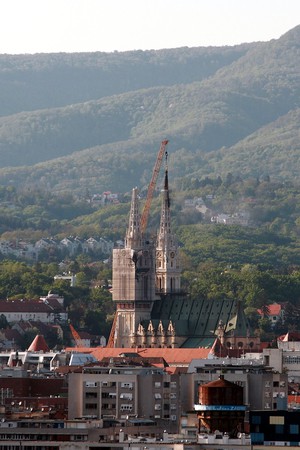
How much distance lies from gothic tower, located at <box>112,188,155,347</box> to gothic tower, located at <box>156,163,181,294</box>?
1.54 meters

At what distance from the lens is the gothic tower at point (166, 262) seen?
189 metres

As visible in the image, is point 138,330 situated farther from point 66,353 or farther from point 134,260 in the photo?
point 66,353

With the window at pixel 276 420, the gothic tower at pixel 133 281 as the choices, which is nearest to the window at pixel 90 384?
the window at pixel 276 420

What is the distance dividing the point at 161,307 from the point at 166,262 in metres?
5.51

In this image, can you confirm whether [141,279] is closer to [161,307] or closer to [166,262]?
[161,307]

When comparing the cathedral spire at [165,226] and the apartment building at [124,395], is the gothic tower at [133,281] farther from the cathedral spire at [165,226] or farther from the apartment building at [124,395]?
the apartment building at [124,395]

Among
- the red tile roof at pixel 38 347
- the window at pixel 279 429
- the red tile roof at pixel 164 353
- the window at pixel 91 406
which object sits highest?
the red tile roof at pixel 38 347

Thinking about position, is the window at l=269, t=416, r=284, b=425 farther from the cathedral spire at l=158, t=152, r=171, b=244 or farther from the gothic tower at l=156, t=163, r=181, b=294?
the cathedral spire at l=158, t=152, r=171, b=244

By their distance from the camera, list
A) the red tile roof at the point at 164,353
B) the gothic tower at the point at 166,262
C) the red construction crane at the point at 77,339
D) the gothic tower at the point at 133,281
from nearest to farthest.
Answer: the red tile roof at the point at 164,353 < the gothic tower at the point at 133,281 < the gothic tower at the point at 166,262 < the red construction crane at the point at 77,339

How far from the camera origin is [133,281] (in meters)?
187

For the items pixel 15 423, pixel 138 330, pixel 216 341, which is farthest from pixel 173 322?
pixel 15 423

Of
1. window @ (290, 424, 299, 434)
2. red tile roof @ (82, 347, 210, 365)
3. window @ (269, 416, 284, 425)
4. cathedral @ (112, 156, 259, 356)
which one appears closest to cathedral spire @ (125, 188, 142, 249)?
cathedral @ (112, 156, 259, 356)

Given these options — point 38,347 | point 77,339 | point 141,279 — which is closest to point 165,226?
point 141,279

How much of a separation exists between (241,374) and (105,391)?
5439 millimetres
